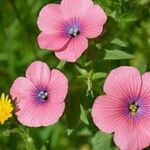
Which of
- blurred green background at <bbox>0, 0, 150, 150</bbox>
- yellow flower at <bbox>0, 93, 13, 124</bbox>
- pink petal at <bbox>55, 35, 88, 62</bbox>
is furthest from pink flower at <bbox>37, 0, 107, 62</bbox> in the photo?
Result: yellow flower at <bbox>0, 93, 13, 124</bbox>

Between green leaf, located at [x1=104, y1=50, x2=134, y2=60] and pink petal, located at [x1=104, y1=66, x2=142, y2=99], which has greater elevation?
green leaf, located at [x1=104, y1=50, x2=134, y2=60]

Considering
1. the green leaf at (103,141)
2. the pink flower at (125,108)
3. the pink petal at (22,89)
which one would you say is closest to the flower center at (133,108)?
the pink flower at (125,108)

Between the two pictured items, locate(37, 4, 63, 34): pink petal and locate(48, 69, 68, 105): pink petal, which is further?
locate(37, 4, 63, 34): pink petal

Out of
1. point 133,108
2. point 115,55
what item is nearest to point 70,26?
point 115,55

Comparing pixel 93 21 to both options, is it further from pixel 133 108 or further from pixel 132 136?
pixel 132 136

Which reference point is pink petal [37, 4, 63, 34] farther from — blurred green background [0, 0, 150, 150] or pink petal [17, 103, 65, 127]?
pink petal [17, 103, 65, 127]

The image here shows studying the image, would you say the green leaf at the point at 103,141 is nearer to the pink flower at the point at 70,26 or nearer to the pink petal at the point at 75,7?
the pink flower at the point at 70,26

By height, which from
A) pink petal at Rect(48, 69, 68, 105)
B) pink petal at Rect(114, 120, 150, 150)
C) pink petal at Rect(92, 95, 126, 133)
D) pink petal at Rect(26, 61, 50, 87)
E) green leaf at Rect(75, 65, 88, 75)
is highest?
pink petal at Rect(26, 61, 50, 87)
